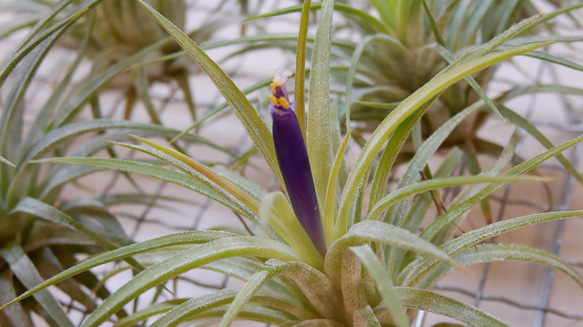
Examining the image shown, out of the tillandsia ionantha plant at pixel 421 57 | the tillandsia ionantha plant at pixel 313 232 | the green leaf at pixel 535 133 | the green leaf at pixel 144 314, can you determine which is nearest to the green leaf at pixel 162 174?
the tillandsia ionantha plant at pixel 313 232

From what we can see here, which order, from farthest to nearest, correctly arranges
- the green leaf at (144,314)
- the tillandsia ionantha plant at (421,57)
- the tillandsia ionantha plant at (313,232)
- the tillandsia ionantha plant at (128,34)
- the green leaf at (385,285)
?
the tillandsia ionantha plant at (128,34)
the tillandsia ionantha plant at (421,57)
the green leaf at (144,314)
the tillandsia ionantha plant at (313,232)
the green leaf at (385,285)

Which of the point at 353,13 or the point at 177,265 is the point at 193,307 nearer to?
the point at 177,265

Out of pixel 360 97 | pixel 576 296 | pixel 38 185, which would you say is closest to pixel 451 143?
pixel 360 97

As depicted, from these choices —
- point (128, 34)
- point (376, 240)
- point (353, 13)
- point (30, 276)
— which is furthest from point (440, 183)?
point (128, 34)

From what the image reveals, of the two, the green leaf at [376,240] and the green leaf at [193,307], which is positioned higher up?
the green leaf at [376,240]

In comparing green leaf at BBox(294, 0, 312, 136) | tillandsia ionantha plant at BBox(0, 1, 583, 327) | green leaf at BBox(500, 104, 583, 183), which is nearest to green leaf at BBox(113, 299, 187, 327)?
tillandsia ionantha plant at BBox(0, 1, 583, 327)

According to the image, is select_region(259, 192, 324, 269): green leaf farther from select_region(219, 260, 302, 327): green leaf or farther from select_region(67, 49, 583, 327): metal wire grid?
select_region(67, 49, 583, 327): metal wire grid

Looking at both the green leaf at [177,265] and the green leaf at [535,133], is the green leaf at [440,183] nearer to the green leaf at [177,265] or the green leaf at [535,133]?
the green leaf at [177,265]
